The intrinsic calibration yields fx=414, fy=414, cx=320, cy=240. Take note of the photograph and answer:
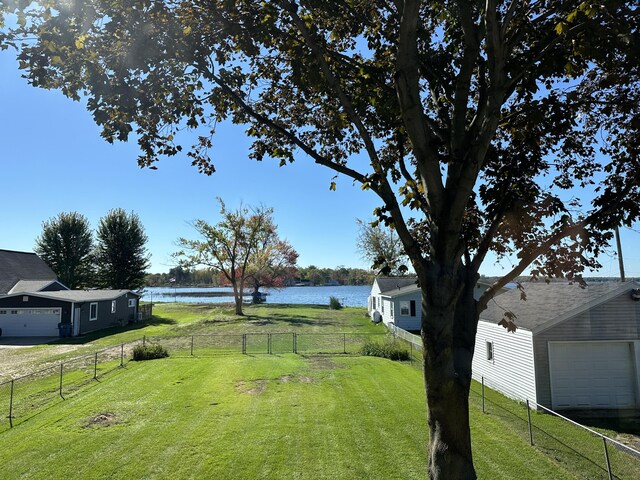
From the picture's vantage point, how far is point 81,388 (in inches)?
588

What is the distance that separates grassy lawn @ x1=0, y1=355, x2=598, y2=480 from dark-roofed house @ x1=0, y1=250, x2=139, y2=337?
16442 millimetres

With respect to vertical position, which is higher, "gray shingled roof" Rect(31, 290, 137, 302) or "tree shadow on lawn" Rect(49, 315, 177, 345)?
"gray shingled roof" Rect(31, 290, 137, 302)

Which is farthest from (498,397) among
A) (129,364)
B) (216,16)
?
(129,364)

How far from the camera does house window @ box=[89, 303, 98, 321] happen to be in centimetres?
3188

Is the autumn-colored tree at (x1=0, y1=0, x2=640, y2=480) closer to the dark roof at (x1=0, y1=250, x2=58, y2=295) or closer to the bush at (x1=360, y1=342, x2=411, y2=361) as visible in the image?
the bush at (x1=360, y1=342, x2=411, y2=361)

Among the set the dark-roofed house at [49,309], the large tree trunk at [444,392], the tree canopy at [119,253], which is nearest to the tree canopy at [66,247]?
the tree canopy at [119,253]

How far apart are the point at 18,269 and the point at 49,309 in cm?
1265

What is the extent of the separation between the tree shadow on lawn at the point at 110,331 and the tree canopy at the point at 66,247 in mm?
14198

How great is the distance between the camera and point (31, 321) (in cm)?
2970

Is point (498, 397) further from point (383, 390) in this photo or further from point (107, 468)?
point (107, 468)

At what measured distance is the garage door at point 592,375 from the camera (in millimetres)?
13758

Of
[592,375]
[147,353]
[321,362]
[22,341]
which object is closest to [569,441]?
[592,375]

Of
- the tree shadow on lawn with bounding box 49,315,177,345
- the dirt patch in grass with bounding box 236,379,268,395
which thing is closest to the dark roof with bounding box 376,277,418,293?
the tree shadow on lawn with bounding box 49,315,177,345

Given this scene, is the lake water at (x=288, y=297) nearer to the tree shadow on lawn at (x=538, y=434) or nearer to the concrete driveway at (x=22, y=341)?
the concrete driveway at (x=22, y=341)
